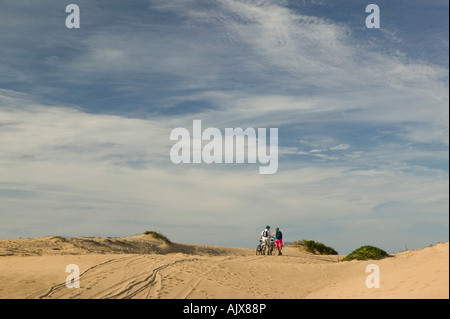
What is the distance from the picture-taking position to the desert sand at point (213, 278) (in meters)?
16.1

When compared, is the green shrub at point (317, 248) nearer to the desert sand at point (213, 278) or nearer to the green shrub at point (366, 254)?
the green shrub at point (366, 254)

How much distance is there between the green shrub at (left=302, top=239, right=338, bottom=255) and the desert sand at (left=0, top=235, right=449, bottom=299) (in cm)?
1609

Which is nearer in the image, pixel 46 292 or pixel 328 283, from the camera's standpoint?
pixel 46 292

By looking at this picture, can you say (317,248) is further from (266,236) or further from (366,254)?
(366,254)

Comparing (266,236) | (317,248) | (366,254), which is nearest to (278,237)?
(266,236)

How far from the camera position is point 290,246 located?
147ft

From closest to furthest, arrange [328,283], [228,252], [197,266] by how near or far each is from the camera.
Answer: [328,283], [197,266], [228,252]

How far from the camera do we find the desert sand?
16.1m

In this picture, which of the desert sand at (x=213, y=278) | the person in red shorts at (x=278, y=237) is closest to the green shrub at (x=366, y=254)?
the desert sand at (x=213, y=278)

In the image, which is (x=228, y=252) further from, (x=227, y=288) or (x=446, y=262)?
(x=446, y=262)

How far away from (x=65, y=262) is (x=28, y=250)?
1007cm

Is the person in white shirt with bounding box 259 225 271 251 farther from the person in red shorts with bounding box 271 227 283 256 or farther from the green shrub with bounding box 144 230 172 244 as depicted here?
the green shrub with bounding box 144 230 172 244

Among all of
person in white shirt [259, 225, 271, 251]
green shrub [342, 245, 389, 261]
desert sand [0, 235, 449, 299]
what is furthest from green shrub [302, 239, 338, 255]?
desert sand [0, 235, 449, 299]
